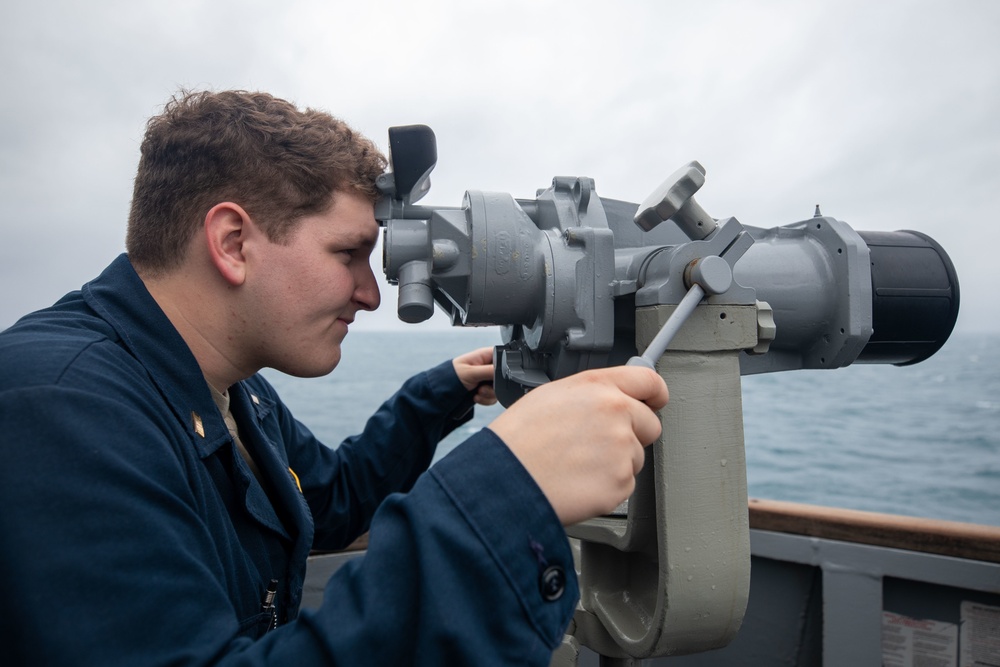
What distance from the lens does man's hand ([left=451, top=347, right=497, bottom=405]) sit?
1625mm

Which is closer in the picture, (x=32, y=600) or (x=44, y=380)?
(x=32, y=600)

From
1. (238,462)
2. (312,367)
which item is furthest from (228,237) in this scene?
(238,462)

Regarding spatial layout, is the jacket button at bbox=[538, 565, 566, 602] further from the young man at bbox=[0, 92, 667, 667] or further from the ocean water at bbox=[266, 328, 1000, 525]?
the ocean water at bbox=[266, 328, 1000, 525]

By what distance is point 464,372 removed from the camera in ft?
5.37

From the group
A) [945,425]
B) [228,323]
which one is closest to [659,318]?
[228,323]

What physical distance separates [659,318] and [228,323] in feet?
2.18

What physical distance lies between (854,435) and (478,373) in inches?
581

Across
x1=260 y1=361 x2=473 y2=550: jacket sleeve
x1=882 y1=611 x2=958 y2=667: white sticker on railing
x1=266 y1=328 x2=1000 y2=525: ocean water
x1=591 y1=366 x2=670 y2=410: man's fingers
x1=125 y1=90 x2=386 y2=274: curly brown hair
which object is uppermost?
x1=125 y1=90 x2=386 y2=274: curly brown hair

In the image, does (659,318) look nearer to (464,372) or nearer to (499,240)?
(499,240)

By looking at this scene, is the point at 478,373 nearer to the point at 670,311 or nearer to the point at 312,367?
the point at 312,367

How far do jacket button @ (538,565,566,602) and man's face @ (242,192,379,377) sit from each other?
582mm

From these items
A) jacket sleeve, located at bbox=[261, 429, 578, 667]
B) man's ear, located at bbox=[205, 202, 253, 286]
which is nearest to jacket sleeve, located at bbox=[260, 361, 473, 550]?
man's ear, located at bbox=[205, 202, 253, 286]

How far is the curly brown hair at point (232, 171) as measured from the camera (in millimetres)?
1105

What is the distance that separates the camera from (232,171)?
1.12 metres
